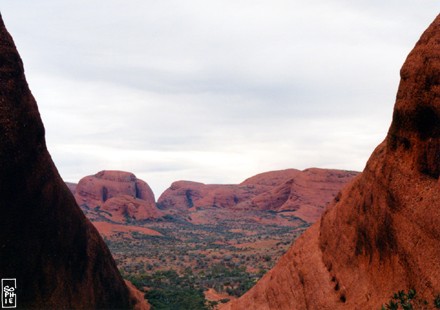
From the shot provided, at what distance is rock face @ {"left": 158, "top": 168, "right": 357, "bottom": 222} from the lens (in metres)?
107

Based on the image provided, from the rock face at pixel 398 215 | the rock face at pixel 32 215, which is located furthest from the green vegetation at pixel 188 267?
the rock face at pixel 398 215

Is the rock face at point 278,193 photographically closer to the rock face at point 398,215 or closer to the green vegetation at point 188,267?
the green vegetation at point 188,267

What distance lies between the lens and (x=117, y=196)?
11131 cm

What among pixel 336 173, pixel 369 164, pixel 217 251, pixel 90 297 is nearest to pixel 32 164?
pixel 90 297

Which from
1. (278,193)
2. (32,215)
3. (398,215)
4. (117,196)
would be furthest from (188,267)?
(278,193)

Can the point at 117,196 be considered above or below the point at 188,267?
above

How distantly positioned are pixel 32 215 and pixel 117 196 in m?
97.5

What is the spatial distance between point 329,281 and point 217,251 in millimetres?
45741

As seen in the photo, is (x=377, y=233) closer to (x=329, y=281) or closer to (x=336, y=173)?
(x=329, y=281)

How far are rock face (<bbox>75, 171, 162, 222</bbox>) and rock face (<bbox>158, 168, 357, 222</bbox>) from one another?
998 inches

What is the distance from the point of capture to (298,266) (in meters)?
17.7

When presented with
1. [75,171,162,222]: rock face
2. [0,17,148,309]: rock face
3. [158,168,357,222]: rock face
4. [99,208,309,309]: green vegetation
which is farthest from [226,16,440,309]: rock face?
[75,171,162,222]: rock face

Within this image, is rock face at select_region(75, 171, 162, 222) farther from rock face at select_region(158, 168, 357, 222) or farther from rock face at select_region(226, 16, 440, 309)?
rock face at select_region(226, 16, 440, 309)

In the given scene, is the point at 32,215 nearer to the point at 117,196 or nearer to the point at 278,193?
the point at 117,196
